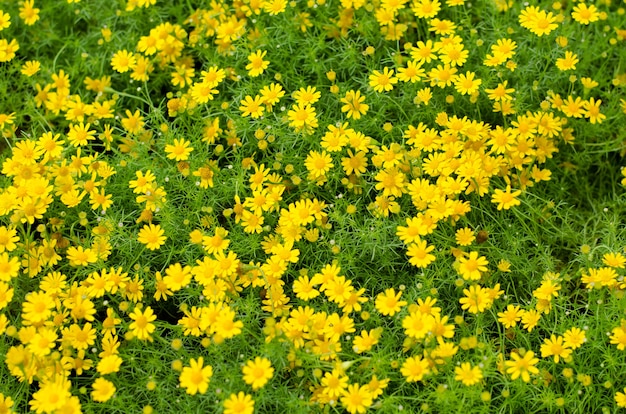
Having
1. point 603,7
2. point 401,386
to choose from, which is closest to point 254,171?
point 401,386

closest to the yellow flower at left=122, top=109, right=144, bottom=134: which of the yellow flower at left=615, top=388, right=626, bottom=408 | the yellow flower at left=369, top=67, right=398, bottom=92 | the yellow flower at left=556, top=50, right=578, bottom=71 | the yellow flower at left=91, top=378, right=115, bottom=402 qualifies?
the yellow flower at left=369, top=67, right=398, bottom=92

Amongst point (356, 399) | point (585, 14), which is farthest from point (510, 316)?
point (585, 14)

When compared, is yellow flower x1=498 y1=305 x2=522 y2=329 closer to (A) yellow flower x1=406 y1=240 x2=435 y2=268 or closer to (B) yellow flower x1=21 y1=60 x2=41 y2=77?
(A) yellow flower x1=406 y1=240 x2=435 y2=268

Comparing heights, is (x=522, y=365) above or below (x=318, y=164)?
below

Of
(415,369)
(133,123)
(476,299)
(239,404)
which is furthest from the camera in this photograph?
(133,123)

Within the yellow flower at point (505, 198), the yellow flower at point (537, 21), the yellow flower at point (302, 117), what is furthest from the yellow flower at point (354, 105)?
the yellow flower at point (537, 21)

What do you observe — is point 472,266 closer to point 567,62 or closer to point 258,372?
point 258,372
